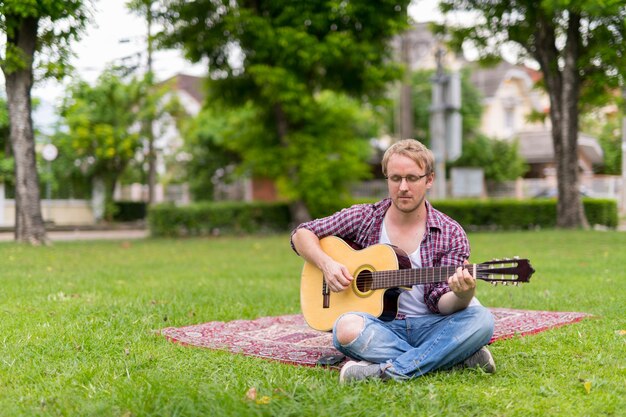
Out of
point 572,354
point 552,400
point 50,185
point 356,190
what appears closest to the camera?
point 552,400

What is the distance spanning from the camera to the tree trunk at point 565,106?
17.4m

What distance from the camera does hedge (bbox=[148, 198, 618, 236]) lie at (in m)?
19.9

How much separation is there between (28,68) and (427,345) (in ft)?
40.8

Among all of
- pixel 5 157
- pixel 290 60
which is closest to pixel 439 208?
pixel 290 60

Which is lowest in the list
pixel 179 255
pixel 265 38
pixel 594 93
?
pixel 179 255

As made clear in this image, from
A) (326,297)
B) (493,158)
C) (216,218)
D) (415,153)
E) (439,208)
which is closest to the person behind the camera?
(415,153)

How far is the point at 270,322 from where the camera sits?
5.89 metres

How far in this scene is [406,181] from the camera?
4059 mm

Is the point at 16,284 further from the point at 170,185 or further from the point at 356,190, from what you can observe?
the point at 170,185

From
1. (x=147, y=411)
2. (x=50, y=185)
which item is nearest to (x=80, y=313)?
(x=147, y=411)

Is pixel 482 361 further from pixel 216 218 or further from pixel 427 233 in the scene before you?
pixel 216 218

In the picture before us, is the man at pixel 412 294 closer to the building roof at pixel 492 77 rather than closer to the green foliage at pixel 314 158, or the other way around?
the green foliage at pixel 314 158

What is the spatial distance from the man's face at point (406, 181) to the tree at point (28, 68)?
10.8 meters

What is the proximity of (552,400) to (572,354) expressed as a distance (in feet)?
3.64
